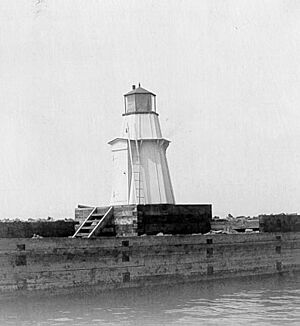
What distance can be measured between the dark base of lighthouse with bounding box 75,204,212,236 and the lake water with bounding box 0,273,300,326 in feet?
8.73

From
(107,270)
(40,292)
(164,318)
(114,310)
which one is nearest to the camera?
(164,318)

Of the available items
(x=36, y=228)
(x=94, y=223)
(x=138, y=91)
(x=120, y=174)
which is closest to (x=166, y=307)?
(x=36, y=228)

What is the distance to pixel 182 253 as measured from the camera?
23781 mm

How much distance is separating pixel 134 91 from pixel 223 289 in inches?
409

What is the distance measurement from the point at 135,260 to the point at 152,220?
2.97 metres

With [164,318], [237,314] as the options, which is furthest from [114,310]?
[237,314]

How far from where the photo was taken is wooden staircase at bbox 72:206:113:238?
2470 centimetres

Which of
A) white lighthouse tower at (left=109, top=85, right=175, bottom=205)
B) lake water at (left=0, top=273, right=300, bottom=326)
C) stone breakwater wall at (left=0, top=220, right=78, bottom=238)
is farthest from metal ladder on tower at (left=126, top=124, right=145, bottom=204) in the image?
lake water at (left=0, top=273, right=300, bottom=326)

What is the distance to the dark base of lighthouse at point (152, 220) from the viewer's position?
24.5 m

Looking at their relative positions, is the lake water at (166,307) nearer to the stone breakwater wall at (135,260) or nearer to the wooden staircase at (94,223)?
the stone breakwater wall at (135,260)

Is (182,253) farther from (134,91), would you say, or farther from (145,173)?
(134,91)

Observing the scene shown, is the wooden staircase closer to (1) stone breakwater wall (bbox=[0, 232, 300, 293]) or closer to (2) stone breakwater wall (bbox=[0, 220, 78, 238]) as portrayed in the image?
(2) stone breakwater wall (bbox=[0, 220, 78, 238])

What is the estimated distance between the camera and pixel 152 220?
24.8m

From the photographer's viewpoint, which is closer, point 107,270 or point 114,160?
point 107,270
